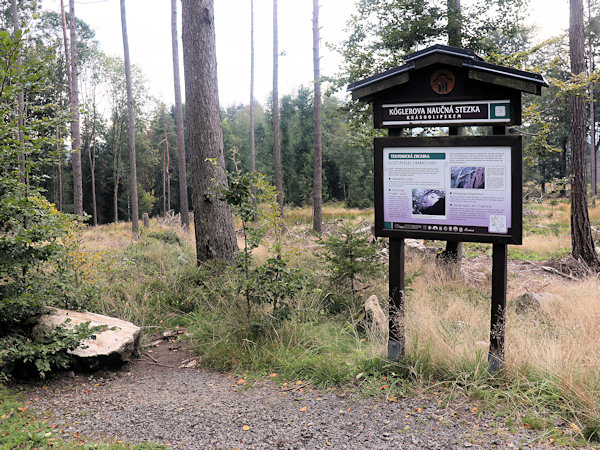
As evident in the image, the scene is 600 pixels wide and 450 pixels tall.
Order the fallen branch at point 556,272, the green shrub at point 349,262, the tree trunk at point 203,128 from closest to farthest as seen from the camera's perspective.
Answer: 1. the green shrub at point 349,262
2. the tree trunk at point 203,128
3. the fallen branch at point 556,272

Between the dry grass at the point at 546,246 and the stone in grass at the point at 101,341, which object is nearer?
the stone in grass at the point at 101,341

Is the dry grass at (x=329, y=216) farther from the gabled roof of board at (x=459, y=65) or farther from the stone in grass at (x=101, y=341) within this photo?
the gabled roof of board at (x=459, y=65)

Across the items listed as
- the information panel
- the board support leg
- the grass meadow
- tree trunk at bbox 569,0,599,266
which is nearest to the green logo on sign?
the information panel

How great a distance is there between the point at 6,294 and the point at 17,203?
101 cm

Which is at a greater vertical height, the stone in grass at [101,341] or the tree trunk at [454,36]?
the tree trunk at [454,36]

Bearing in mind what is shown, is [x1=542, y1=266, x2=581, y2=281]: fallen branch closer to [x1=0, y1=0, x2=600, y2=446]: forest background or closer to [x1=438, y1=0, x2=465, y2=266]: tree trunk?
[x1=0, y1=0, x2=600, y2=446]: forest background

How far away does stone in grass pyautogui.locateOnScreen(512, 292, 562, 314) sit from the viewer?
6.52m

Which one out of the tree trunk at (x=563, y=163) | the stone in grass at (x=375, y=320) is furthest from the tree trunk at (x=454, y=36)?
the tree trunk at (x=563, y=163)

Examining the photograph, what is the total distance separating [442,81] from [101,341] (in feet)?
14.7

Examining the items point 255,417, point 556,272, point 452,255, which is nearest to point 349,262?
point 255,417

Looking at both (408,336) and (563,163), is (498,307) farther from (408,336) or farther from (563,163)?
(563,163)

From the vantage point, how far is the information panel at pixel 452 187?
399 cm

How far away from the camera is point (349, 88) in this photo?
15.0 ft

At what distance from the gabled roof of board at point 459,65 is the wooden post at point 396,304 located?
1.54 metres
